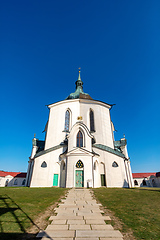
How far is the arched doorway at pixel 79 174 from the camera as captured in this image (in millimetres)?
19286

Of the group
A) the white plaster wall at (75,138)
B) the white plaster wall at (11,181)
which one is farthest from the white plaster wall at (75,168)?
the white plaster wall at (11,181)

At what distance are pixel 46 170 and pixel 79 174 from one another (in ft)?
22.8

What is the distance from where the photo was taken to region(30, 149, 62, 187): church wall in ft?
72.7

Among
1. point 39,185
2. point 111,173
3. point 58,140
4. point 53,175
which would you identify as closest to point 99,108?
point 58,140

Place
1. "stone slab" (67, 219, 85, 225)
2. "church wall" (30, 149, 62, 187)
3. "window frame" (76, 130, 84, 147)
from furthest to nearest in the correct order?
"window frame" (76, 130, 84, 147), "church wall" (30, 149, 62, 187), "stone slab" (67, 219, 85, 225)

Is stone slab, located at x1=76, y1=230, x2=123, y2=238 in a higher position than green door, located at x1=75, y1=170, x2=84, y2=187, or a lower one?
lower

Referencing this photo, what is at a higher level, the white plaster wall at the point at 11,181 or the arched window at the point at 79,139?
the arched window at the point at 79,139

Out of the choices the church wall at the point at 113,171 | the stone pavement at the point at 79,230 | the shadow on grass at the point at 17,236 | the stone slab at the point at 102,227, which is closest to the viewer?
the shadow on grass at the point at 17,236

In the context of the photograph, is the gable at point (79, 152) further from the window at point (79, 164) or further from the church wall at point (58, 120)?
the church wall at point (58, 120)

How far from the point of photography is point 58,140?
27500mm

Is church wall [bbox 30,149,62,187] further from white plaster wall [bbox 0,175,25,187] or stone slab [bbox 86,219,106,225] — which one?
white plaster wall [bbox 0,175,25,187]

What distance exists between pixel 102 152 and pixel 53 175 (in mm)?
10094

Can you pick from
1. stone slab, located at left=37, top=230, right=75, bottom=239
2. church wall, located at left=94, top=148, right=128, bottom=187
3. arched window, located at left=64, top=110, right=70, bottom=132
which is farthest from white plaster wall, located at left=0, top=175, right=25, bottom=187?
stone slab, located at left=37, top=230, right=75, bottom=239

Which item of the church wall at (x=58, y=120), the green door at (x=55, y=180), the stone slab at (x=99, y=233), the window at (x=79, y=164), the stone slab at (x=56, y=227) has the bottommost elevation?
the stone slab at (x=99, y=233)
